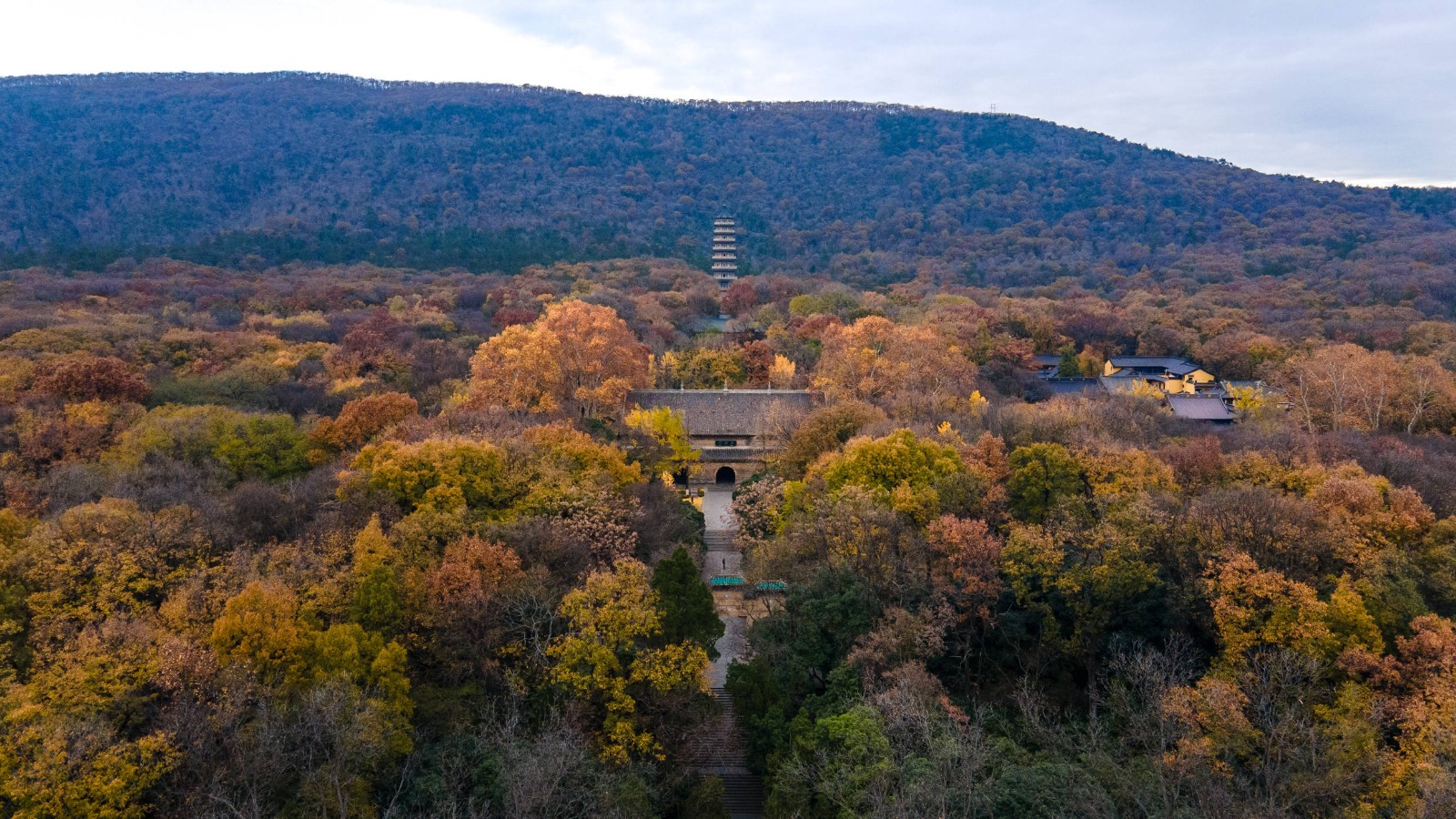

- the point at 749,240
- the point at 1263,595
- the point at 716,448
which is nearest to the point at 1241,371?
the point at 716,448

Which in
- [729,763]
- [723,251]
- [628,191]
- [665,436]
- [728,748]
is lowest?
[729,763]

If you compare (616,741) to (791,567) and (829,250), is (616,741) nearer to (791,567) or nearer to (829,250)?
(791,567)

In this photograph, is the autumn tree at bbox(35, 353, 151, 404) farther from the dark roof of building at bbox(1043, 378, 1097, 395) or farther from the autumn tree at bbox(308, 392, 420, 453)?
the dark roof of building at bbox(1043, 378, 1097, 395)

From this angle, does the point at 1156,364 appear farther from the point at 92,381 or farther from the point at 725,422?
the point at 92,381

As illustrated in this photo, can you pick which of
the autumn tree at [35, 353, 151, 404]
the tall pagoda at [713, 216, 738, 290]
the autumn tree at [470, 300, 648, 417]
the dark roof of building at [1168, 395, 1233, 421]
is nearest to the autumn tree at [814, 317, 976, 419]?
the autumn tree at [470, 300, 648, 417]

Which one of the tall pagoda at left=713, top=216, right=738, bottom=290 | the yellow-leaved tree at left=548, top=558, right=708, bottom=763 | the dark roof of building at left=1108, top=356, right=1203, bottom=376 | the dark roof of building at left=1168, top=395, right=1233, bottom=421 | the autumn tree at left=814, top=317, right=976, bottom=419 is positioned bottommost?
the yellow-leaved tree at left=548, top=558, right=708, bottom=763

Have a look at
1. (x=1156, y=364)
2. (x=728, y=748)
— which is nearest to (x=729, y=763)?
(x=728, y=748)
